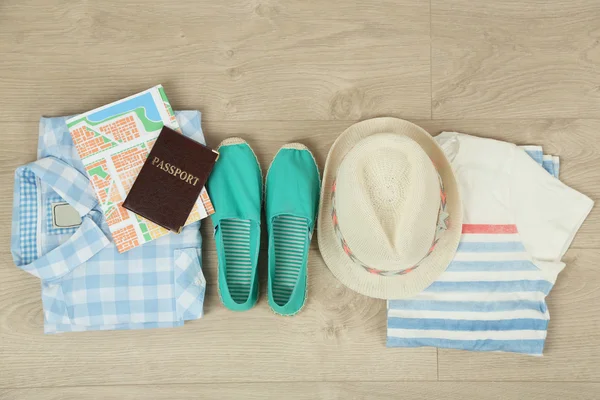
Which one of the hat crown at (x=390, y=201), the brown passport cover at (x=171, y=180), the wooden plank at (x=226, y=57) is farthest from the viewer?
the wooden plank at (x=226, y=57)

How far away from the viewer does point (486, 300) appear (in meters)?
1.08

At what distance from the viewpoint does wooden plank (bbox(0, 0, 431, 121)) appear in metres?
1.18

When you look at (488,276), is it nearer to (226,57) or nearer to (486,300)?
(486,300)

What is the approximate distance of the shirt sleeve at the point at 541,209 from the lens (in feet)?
3.57

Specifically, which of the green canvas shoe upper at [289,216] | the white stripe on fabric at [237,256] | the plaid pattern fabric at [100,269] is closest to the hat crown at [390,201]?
the green canvas shoe upper at [289,216]

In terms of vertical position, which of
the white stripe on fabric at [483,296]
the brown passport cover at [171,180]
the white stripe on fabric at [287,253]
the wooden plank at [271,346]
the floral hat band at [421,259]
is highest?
the brown passport cover at [171,180]

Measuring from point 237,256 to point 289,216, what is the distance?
0.46 feet

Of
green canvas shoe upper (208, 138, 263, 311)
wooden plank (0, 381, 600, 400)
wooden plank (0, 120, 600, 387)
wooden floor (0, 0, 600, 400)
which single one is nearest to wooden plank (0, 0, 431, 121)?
wooden floor (0, 0, 600, 400)

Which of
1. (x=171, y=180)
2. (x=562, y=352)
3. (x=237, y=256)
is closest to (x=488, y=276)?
(x=562, y=352)

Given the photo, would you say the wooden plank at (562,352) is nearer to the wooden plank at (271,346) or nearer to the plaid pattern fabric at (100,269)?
the wooden plank at (271,346)

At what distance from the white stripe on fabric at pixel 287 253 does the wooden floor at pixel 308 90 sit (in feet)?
0.18

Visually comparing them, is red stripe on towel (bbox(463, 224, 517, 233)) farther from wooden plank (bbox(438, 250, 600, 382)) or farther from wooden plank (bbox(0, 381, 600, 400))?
wooden plank (bbox(0, 381, 600, 400))

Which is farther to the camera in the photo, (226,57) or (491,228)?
(226,57)

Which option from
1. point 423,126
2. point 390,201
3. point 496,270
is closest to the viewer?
point 390,201
